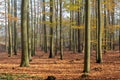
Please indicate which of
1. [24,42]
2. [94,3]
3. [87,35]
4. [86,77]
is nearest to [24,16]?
[24,42]

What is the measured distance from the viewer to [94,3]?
101 feet

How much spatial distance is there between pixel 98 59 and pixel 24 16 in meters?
6.27

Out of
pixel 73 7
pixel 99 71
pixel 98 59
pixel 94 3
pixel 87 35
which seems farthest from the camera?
pixel 94 3

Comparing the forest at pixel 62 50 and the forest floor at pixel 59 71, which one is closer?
the forest floor at pixel 59 71

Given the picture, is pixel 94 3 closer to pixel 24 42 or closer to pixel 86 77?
pixel 24 42

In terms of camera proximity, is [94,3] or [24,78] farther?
[94,3]

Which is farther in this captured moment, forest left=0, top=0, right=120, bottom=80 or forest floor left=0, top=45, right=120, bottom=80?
forest left=0, top=0, right=120, bottom=80

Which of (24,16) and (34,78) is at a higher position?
(24,16)

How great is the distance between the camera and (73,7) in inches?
904

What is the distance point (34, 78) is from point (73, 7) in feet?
41.6

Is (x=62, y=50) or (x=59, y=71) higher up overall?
(x=62, y=50)

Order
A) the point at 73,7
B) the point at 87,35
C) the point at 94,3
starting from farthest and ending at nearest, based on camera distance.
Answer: the point at 94,3 → the point at 73,7 → the point at 87,35

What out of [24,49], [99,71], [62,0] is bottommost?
[99,71]

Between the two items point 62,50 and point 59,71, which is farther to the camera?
point 62,50
